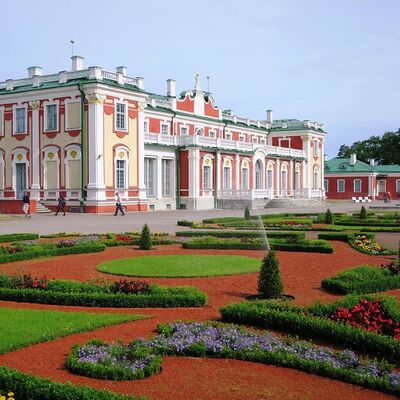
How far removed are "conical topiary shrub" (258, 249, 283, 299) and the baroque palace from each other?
27.9 meters

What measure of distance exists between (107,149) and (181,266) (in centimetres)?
2528

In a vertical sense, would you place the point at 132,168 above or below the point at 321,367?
above

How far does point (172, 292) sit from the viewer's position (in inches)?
391

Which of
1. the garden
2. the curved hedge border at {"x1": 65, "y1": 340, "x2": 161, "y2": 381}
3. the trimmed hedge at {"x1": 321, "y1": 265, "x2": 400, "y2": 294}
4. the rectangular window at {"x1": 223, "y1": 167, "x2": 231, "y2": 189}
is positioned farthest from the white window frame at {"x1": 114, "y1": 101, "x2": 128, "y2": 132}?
the curved hedge border at {"x1": 65, "y1": 340, "x2": 161, "y2": 381}

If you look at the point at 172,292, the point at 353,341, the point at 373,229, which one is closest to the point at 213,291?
Answer: the point at 172,292

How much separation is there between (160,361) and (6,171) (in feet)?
123

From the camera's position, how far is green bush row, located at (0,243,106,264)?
1490 centimetres

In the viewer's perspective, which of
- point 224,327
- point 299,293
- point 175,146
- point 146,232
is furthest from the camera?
point 175,146

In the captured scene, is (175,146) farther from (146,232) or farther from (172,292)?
(172,292)

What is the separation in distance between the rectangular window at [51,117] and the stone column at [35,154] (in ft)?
2.71

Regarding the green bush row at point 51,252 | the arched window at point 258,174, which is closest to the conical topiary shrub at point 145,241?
the green bush row at point 51,252

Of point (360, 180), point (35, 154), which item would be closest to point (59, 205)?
point (35, 154)

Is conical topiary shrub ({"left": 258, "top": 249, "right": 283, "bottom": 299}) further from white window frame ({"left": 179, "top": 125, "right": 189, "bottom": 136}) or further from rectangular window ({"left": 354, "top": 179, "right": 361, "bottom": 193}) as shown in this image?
rectangular window ({"left": 354, "top": 179, "right": 361, "bottom": 193})

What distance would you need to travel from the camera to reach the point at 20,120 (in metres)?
41.1
